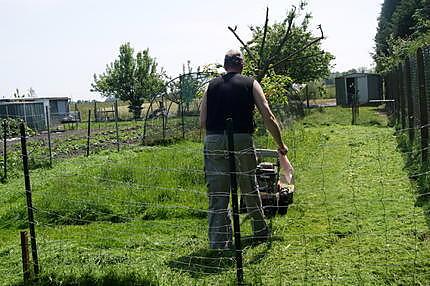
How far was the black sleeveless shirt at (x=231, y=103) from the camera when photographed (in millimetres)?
5188

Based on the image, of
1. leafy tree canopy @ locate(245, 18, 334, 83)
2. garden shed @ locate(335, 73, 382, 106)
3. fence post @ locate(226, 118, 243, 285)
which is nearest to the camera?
fence post @ locate(226, 118, 243, 285)

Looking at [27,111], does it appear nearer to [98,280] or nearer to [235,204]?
[98,280]

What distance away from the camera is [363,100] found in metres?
34.6

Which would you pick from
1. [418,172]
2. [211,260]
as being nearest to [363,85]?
[418,172]

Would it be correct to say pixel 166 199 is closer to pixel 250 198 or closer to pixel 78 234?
pixel 78 234

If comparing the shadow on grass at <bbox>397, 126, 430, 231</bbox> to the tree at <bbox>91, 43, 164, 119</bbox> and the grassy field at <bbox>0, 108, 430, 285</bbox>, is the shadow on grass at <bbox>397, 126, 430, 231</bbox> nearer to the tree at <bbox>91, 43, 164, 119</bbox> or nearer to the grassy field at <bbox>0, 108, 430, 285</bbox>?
the grassy field at <bbox>0, 108, 430, 285</bbox>

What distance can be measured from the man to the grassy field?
1.18ft

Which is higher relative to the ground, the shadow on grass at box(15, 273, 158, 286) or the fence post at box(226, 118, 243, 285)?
the fence post at box(226, 118, 243, 285)

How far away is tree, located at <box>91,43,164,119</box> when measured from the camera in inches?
1641

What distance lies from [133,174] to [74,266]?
13.4 ft

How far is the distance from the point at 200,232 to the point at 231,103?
1.68 metres

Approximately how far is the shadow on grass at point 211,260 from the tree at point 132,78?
3655cm

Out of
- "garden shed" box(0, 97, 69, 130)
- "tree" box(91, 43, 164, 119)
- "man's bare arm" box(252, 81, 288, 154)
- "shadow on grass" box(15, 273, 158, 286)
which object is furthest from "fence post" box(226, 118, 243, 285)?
"tree" box(91, 43, 164, 119)

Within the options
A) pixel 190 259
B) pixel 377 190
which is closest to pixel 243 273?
pixel 190 259
